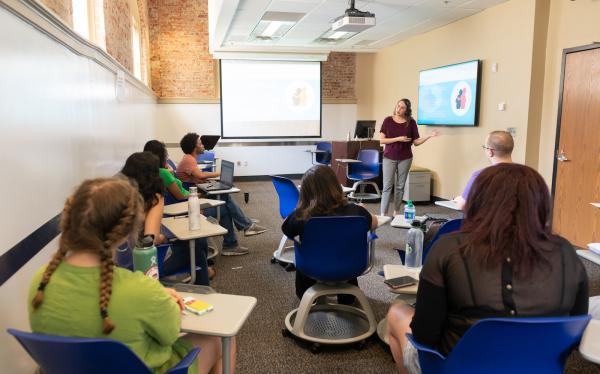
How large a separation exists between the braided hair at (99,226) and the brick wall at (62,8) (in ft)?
5.12

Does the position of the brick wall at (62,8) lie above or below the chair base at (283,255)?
above

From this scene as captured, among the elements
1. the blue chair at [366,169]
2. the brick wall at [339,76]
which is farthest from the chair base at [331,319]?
the brick wall at [339,76]

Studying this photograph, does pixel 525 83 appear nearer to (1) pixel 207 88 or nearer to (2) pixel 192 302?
(2) pixel 192 302

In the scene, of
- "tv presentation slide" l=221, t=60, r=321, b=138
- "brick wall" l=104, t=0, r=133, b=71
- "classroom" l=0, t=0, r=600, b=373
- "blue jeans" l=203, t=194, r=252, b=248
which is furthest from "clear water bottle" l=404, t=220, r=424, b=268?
"tv presentation slide" l=221, t=60, r=321, b=138

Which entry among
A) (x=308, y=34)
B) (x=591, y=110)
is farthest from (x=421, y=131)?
(x=591, y=110)

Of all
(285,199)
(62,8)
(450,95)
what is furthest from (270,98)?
(62,8)

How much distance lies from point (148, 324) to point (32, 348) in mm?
284

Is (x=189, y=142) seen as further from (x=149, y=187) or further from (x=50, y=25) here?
(x=50, y=25)

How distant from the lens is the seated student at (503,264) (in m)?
1.34

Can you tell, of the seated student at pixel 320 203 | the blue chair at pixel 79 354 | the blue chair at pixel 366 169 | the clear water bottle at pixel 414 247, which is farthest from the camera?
the blue chair at pixel 366 169

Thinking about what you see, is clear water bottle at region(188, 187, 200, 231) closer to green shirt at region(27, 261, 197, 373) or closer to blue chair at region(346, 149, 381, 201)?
green shirt at region(27, 261, 197, 373)

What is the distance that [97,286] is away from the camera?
3.94ft

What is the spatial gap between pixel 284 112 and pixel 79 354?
8672mm

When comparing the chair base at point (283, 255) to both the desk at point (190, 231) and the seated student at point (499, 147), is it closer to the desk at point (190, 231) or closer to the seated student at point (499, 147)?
the desk at point (190, 231)
